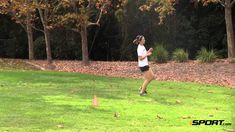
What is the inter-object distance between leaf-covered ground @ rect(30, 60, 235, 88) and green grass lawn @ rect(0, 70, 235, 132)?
2.99 m

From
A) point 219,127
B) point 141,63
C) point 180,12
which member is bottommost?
point 219,127

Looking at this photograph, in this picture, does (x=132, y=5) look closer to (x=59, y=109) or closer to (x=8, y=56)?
(x=8, y=56)

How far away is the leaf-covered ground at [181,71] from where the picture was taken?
18992mm

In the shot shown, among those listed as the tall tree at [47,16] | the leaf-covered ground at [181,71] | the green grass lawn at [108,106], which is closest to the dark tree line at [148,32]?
the tall tree at [47,16]

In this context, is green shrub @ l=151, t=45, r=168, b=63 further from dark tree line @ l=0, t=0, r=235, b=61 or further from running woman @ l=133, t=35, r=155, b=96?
running woman @ l=133, t=35, r=155, b=96

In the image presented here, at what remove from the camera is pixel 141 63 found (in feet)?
42.1

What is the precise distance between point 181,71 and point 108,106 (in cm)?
1170

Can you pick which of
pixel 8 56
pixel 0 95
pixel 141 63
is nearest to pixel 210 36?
pixel 8 56

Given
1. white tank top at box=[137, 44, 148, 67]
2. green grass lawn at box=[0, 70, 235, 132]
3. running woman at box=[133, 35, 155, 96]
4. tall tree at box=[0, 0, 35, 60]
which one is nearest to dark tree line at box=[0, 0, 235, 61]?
tall tree at box=[0, 0, 35, 60]

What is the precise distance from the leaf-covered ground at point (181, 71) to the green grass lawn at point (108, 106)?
2988mm

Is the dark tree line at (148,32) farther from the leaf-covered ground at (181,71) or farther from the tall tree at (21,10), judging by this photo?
the leaf-covered ground at (181,71)

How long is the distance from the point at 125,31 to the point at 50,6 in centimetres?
574

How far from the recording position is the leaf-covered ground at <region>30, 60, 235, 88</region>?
1899cm

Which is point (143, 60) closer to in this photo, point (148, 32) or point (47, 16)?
point (47, 16)
